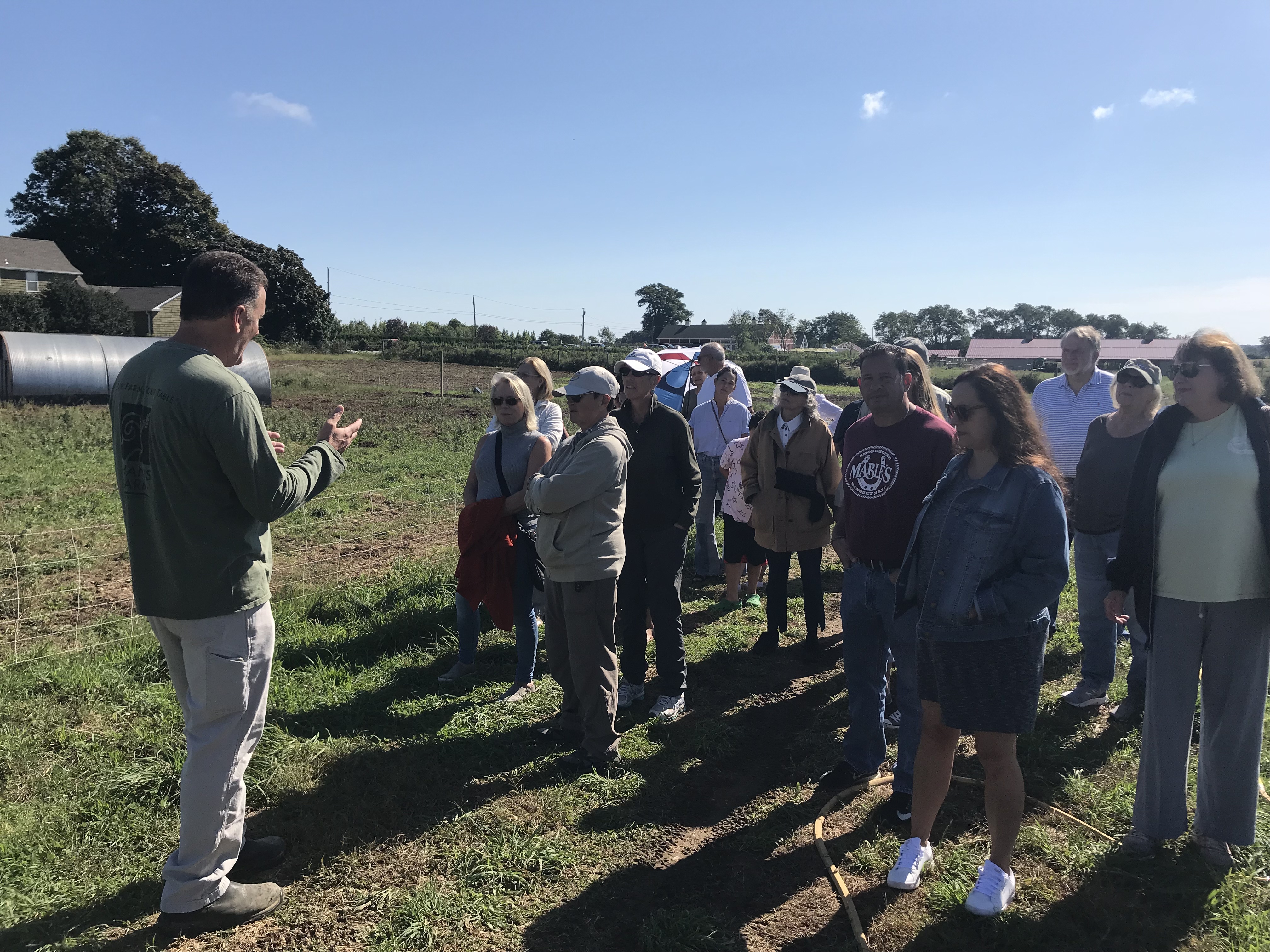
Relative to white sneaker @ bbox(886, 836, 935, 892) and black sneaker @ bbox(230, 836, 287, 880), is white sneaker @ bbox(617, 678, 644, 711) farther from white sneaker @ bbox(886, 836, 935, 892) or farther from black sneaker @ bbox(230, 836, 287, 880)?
black sneaker @ bbox(230, 836, 287, 880)

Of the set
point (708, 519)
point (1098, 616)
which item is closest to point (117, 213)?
point (708, 519)

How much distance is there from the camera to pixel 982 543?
275 cm

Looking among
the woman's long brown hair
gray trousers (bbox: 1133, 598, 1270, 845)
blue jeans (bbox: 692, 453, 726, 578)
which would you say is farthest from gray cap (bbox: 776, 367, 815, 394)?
gray trousers (bbox: 1133, 598, 1270, 845)

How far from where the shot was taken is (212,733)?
2.64 metres

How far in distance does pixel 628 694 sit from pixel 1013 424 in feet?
9.49

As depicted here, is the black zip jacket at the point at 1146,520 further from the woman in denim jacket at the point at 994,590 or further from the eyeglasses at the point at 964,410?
the eyeglasses at the point at 964,410

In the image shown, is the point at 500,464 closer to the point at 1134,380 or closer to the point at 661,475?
the point at 661,475

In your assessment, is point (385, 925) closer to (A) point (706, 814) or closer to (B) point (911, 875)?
(A) point (706, 814)

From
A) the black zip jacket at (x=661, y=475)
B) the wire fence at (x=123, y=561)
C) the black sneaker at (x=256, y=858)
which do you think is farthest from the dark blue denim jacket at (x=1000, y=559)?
the wire fence at (x=123, y=561)

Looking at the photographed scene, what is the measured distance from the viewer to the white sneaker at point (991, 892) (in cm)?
284

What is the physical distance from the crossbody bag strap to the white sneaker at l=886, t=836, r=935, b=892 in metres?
2.80

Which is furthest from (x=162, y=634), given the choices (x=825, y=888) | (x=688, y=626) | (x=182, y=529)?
(x=688, y=626)

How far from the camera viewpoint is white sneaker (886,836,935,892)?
9.86ft

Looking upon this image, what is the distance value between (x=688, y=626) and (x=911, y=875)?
317cm
